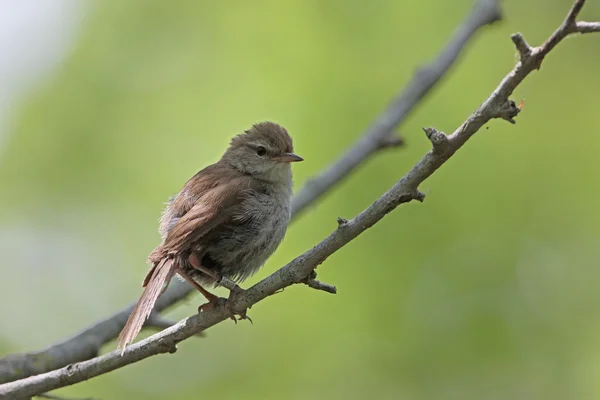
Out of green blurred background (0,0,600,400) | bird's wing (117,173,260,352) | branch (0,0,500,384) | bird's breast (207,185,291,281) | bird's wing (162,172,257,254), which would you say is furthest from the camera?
green blurred background (0,0,600,400)

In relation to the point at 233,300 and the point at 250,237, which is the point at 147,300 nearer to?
the point at 233,300

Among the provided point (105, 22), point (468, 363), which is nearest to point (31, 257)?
point (105, 22)

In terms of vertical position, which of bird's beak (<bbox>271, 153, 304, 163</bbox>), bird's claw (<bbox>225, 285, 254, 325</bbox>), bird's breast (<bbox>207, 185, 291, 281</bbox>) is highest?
bird's beak (<bbox>271, 153, 304, 163</bbox>)

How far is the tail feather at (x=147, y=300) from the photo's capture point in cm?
414

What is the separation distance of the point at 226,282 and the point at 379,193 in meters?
2.85

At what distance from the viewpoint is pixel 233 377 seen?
7781 millimetres

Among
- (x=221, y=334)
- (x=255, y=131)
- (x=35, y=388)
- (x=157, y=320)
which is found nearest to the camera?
(x=35, y=388)

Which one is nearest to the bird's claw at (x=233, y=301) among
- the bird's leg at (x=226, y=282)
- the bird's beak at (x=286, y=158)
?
the bird's leg at (x=226, y=282)

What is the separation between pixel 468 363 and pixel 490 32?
133 inches

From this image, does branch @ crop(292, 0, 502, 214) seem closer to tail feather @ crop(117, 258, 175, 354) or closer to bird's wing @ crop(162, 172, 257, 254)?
bird's wing @ crop(162, 172, 257, 254)

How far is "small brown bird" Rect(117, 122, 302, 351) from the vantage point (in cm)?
459

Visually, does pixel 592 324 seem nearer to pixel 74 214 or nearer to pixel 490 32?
pixel 490 32

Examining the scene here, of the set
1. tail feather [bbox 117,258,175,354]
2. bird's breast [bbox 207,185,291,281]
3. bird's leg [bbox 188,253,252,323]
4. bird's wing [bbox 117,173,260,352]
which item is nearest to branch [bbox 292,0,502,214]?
bird's breast [bbox 207,185,291,281]

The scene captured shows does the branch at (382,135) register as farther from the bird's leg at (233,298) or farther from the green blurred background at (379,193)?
the bird's leg at (233,298)
